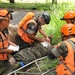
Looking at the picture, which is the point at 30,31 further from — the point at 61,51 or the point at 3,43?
the point at 61,51

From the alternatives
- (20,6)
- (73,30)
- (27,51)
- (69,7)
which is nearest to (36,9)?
(20,6)

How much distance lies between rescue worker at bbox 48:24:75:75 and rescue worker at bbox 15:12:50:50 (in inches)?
87.9

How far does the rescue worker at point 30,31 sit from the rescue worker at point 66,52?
2232 mm

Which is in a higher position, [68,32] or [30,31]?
[68,32]

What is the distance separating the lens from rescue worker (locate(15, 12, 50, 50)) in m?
7.07

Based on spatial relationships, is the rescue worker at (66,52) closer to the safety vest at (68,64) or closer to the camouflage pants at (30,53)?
the safety vest at (68,64)

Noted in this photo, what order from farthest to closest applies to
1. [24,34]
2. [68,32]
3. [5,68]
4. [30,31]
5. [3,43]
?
[24,34], [30,31], [5,68], [3,43], [68,32]

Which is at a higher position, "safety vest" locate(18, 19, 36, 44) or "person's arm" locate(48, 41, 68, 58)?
"person's arm" locate(48, 41, 68, 58)

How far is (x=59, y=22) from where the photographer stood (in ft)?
28.3

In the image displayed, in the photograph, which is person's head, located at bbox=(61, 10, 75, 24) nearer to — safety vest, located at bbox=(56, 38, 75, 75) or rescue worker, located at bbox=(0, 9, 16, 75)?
rescue worker, located at bbox=(0, 9, 16, 75)

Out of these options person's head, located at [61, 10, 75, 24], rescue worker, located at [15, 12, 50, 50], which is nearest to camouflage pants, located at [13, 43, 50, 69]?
rescue worker, located at [15, 12, 50, 50]

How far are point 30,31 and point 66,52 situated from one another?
2776 millimetres

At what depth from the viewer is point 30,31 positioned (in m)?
7.21

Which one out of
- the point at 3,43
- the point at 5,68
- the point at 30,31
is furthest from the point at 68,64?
the point at 30,31
